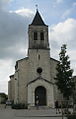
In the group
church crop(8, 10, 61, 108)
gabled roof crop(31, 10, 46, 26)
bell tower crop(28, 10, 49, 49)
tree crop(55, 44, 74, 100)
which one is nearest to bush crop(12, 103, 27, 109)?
church crop(8, 10, 61, 108)

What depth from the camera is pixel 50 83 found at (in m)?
46.8

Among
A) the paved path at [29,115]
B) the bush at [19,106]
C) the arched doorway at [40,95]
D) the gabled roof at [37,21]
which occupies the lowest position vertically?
the paved path at [29,115]

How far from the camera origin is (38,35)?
50.4m

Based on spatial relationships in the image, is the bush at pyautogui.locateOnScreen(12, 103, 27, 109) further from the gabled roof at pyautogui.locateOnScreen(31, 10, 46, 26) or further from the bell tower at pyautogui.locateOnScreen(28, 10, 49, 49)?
the gabled roof at pyautogui.locateOnScreen(31, 10, 46, 26)

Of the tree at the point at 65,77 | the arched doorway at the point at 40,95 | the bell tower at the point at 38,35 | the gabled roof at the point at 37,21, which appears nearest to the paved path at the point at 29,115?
the tree at the point at 65,77

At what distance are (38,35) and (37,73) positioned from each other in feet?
24.9

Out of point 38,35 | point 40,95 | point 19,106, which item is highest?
point 38,35

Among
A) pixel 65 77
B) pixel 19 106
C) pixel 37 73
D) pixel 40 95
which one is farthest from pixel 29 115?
pixel 37 73

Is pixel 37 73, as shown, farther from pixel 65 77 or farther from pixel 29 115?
pixel 65 77

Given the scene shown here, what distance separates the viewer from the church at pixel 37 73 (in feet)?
152

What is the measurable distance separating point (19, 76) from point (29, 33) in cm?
855

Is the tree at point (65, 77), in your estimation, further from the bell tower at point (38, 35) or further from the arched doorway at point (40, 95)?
the bell tower at point (38, 35)

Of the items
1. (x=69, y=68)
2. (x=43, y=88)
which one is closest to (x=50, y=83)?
(x=43, y=88)

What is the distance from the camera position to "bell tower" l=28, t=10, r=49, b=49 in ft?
164
